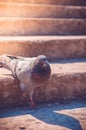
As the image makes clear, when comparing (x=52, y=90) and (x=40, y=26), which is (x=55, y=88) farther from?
(x=40, y=26)

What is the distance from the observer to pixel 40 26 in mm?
3604

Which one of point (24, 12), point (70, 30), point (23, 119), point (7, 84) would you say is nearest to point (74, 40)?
point (70, 30)

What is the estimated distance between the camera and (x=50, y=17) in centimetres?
399

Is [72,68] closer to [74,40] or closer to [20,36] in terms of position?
[74,40]

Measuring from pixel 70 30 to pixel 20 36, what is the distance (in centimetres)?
79

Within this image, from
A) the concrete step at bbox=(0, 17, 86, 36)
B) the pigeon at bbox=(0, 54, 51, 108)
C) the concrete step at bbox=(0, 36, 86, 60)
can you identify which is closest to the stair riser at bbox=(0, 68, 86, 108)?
the pigeon at bbox=(0, 54, 51, 108)

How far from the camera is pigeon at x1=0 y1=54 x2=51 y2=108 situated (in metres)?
2.16

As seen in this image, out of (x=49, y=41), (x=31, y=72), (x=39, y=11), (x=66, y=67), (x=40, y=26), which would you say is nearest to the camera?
(x=31, y=72)

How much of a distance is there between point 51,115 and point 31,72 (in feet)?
1.48

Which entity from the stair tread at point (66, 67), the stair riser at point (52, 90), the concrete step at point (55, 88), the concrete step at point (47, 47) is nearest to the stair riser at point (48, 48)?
the concrete step at point (47, 47)

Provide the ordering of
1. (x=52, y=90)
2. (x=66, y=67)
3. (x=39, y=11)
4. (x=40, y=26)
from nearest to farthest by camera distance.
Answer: (x=52, y=90), (x=66, y=67), (x=40, y=26), (x=39, y=11)

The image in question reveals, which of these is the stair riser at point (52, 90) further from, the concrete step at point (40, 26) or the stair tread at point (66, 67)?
the concrete step at point (40, 26)

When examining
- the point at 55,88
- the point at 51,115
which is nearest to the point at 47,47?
the point at 55,88

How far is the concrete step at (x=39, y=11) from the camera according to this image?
149 inches
